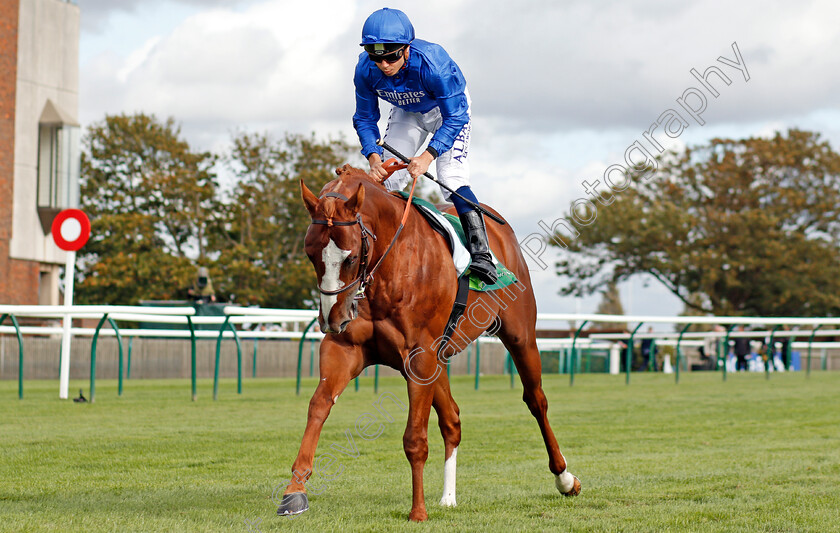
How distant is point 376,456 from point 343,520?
288cm

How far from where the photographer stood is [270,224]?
1436 inches

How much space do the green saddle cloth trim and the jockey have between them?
1.4 inches

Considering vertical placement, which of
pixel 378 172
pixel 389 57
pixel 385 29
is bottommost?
pixel 378 172

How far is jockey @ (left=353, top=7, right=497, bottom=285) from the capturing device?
5152mm

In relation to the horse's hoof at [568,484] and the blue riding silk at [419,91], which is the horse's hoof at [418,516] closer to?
the horse's hoof at [568,484]

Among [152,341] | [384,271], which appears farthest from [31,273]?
[384,271]

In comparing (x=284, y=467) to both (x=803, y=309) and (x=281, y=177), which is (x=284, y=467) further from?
(x=803, y=309)

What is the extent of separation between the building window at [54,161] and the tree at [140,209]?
548 centimetres

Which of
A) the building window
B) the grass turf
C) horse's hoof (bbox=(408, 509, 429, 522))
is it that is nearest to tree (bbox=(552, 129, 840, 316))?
the building window

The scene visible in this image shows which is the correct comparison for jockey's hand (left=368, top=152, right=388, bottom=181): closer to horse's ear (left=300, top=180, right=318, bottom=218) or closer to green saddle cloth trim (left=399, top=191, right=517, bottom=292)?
green saddle cloth trim (left=399, top=191, right=517, bottom=292)

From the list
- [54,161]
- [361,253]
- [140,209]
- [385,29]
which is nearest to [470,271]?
[361,253]

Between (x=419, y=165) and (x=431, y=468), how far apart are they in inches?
100.0

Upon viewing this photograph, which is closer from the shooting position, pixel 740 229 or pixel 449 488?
pixel 449 488

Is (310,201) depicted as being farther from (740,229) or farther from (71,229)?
(740,229)
